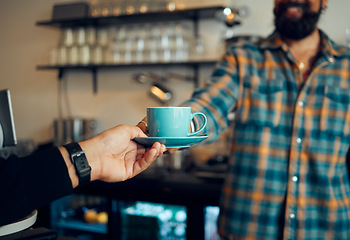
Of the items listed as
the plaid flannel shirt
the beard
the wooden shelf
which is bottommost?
the plaid flannel shirt

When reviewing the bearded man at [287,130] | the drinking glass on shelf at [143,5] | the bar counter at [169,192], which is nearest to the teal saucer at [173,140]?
the bearded man at [287,130]

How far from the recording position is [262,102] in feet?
4.51

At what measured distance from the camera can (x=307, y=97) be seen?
1.31 m

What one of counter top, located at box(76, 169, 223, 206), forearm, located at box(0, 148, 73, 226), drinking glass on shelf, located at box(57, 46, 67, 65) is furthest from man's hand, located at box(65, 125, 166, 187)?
drinking glass on shelf, located at box(57, 46, 67, 65)

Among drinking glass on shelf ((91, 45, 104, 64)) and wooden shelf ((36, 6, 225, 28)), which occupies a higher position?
wooden shelf ((36, 6, 225, 28))

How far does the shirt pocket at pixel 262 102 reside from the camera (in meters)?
1.34

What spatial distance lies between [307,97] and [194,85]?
1452 millimetres

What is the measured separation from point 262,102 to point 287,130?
15cm

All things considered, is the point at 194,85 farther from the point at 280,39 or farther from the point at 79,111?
the point at 280,39

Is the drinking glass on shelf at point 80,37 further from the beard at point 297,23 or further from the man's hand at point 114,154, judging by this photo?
the man's hand at point 114,154

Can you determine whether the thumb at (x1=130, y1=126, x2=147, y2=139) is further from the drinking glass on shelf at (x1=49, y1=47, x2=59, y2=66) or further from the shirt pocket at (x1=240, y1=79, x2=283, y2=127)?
the drinking glass on shelf at (x1=49, y1=47, x2=59, y2=66)

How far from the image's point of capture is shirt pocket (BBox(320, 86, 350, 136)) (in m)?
1.28

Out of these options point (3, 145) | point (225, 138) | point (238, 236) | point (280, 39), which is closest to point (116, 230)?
point (225, 138)

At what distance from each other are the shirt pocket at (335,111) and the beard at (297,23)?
0.26 metres
